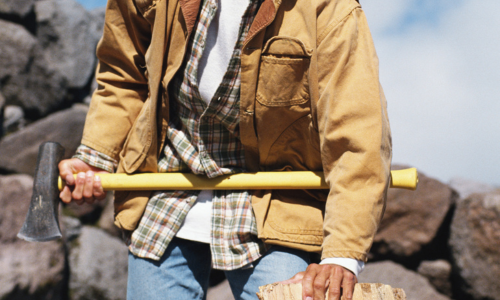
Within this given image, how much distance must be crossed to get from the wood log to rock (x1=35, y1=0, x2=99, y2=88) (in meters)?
4.15

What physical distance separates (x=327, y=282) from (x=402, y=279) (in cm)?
273

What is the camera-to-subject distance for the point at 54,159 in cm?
162

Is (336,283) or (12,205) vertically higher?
(336,283)

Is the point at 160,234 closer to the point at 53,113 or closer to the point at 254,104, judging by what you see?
the point at 254,104

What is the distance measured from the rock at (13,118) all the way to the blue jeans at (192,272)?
3330 millimetres

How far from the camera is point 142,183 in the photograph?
1511mm

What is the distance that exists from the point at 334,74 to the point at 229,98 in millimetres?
341

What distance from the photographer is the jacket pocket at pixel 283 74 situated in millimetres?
1266

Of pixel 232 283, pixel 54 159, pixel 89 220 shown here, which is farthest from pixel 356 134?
pixel 89 220

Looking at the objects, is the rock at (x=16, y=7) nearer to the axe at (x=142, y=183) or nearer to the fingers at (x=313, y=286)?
the axe at (x=142, y=183)

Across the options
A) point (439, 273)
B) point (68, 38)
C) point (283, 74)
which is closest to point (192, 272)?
point (283, 74)

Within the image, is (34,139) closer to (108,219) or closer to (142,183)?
(108,219)

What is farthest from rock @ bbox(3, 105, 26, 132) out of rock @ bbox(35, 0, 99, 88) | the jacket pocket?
the jacket pocket

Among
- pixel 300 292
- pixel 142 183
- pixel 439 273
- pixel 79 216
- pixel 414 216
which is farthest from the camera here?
pixel 79 216
